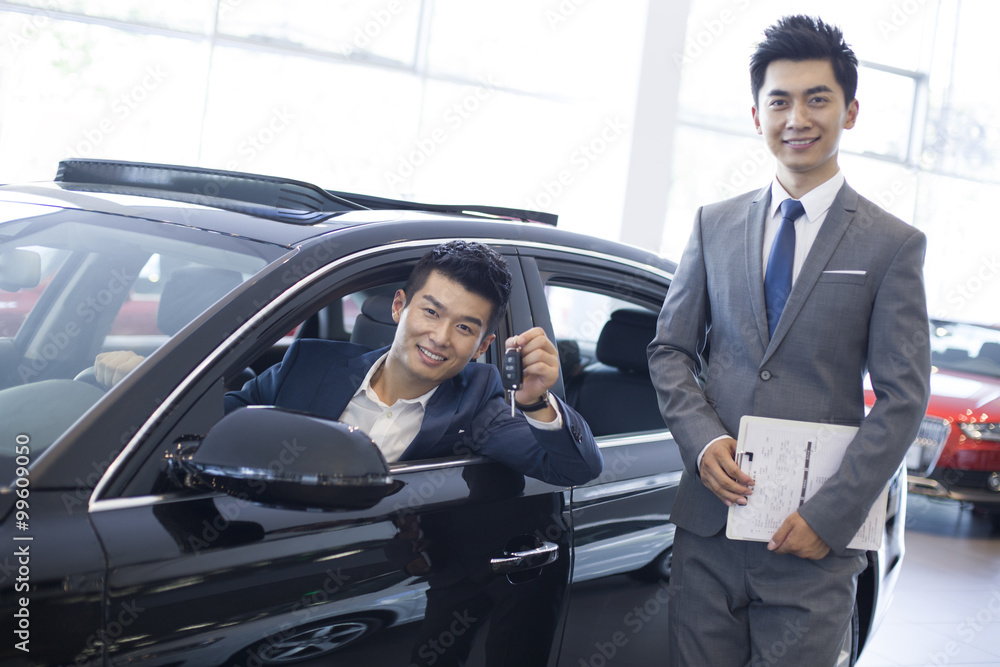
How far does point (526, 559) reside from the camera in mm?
1708

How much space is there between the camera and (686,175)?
1014cm

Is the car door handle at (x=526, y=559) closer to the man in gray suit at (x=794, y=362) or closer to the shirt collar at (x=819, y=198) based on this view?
the man in gray suit at (x=794, y=362)

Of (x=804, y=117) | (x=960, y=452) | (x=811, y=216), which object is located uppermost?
(x=804, y=117)

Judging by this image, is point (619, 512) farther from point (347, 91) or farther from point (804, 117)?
point (347, 91)

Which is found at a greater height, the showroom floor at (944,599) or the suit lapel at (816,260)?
the suit lapel at (816,260)

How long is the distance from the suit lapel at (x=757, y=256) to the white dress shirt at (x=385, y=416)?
2.25 feet

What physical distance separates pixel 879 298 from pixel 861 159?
35.0 ft

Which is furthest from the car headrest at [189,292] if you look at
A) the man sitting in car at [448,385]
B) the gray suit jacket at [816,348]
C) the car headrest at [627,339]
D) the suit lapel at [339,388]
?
the car headrest at [627,339]

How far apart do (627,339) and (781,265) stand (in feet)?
3.12

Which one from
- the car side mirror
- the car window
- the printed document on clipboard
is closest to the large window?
the car window

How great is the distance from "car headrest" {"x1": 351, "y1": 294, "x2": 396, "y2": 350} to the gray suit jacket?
748mm

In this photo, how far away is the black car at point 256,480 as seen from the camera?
1.21 meters

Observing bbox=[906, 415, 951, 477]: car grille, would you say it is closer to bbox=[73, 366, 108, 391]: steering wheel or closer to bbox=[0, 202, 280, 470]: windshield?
bbox=[0, 202, 280, 470]: windshield

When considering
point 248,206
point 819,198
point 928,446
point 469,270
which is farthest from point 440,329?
point 928,446
